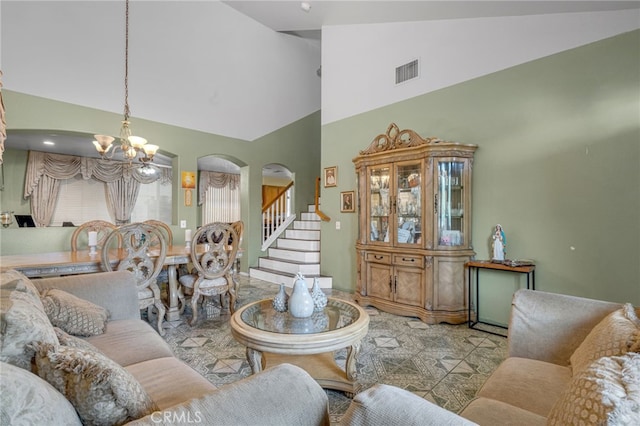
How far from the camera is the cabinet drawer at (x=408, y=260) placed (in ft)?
11.9

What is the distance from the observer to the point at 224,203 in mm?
10102

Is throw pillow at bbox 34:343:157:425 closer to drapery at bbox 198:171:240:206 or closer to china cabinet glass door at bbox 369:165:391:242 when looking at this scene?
china cabinet glass door at bbox 369:165:391:242

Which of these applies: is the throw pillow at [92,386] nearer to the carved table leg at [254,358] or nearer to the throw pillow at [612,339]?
the carved table leg at [254,358]

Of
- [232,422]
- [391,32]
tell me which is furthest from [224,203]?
[232,422]

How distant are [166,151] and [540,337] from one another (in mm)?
5347

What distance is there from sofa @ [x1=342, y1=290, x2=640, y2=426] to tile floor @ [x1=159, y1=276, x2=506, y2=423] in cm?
63

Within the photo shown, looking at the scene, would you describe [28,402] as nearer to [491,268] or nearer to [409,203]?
[491,268]

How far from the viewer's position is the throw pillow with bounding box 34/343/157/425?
2.65 ft

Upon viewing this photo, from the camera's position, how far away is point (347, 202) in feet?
16.2

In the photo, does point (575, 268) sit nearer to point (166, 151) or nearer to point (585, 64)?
point (585, 64)

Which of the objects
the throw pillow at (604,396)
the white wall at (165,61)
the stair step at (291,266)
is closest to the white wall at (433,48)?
the white wall at (165,61)

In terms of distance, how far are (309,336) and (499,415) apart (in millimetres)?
959

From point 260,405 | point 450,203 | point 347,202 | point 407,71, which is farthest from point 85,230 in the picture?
point 407,71

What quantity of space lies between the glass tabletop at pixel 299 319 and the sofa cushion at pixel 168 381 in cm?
50
